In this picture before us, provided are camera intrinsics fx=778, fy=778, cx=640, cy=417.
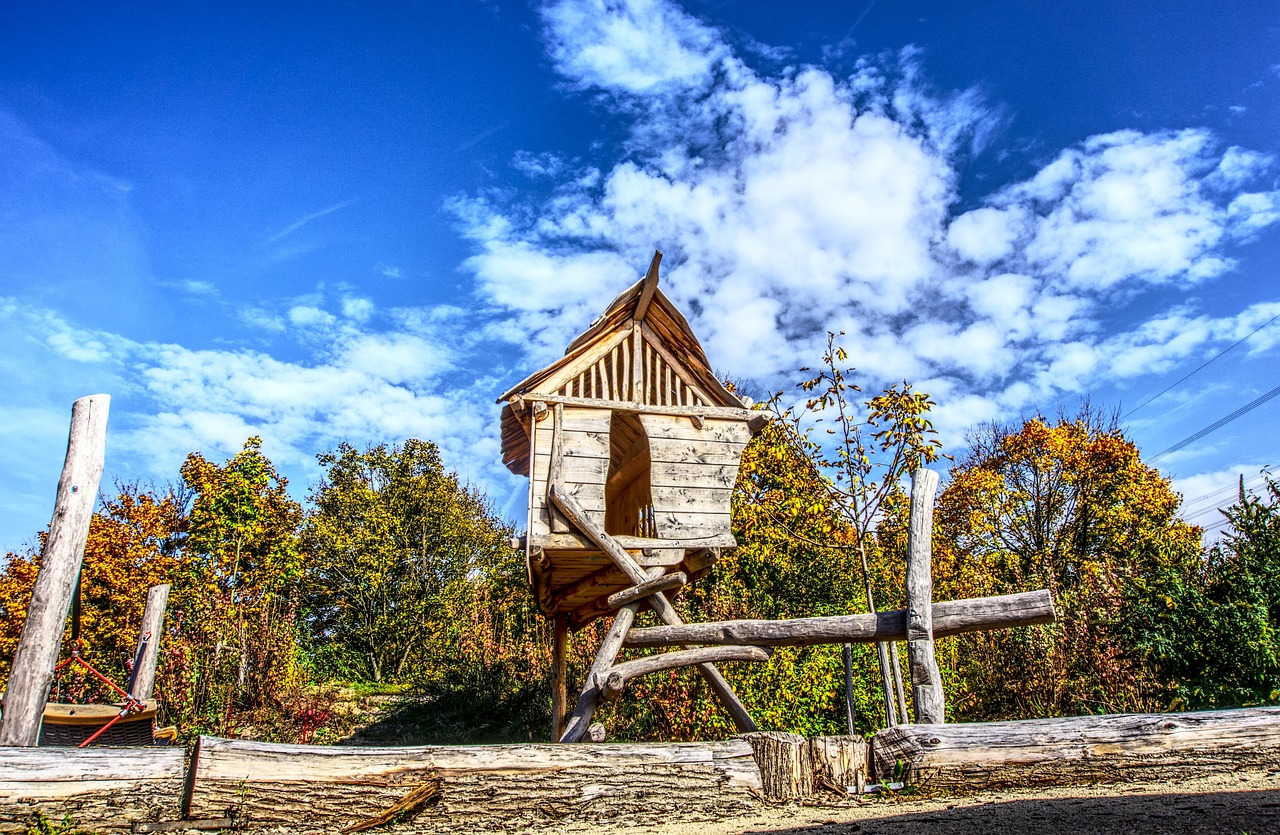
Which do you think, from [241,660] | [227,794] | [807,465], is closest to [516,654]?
[241,660]

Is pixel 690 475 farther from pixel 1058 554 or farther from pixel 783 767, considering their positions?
pixel 1058 554

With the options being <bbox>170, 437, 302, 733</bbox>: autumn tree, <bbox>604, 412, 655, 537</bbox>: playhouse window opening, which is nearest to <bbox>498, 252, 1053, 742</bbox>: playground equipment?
<bbox>604, 412, 655, 537</bbox>: playhouse window opening

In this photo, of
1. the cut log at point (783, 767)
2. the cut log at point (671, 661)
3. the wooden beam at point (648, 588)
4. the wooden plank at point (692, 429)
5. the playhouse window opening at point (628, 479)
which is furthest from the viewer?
the playhouse window opening at point (628, 479)

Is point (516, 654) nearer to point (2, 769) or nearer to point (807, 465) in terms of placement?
point (807, 465)

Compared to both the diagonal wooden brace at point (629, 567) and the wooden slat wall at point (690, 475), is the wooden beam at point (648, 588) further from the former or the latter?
the wooden slat wall at point (690, 475)

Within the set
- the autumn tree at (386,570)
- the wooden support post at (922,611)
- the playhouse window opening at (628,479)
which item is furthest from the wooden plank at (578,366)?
the autumn tree at (386,570)

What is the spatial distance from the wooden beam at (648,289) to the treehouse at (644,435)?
0.5 inches

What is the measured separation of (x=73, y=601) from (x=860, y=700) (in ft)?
30.0

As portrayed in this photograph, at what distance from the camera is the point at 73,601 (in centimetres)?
649

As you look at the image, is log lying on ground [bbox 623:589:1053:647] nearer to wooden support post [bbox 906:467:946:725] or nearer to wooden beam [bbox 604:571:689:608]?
→ wooden support post [bbox 906:467:946:725]

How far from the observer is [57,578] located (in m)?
6.18

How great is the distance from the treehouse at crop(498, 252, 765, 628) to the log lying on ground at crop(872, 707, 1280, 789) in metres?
2.88

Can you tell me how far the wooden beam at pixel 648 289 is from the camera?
894cm

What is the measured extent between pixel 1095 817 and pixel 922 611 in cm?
220
